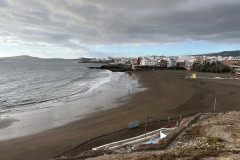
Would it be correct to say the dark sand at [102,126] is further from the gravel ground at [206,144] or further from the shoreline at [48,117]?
the gravel ground at [206,144]

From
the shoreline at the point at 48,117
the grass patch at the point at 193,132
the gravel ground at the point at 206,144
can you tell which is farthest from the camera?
the shoreline at the point at 48,117

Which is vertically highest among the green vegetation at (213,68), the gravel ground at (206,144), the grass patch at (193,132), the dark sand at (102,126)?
the green vegetation at (213,68)

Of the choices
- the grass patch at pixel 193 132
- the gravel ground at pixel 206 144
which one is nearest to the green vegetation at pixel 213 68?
the gravel ground at pixel 206 144

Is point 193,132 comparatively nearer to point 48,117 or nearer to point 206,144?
point 206,144

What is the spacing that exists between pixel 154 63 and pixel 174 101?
3882 inches

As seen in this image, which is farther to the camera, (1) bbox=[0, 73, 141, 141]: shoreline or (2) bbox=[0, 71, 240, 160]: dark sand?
(1) bbox=[0, 73, 141, 141]: shoreline

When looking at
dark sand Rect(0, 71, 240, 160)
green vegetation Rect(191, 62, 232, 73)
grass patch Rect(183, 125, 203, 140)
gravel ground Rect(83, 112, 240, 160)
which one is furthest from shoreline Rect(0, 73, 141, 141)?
green vegetation Rect(191, 62, 232, 73)

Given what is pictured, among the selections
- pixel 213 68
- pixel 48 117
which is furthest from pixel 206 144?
pixel 213 68

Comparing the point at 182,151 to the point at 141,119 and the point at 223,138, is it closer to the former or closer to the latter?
the point at 223,138

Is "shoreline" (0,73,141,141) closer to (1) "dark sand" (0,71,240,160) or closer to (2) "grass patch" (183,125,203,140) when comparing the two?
(1) "dark sand" (0,71,240,160)

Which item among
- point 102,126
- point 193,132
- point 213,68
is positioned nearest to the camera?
point 193,132

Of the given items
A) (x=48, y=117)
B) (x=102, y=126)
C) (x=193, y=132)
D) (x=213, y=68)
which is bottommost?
(x=102, y=126)

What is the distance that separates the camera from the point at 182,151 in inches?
348

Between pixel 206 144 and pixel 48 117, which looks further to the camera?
pixel 48 117
